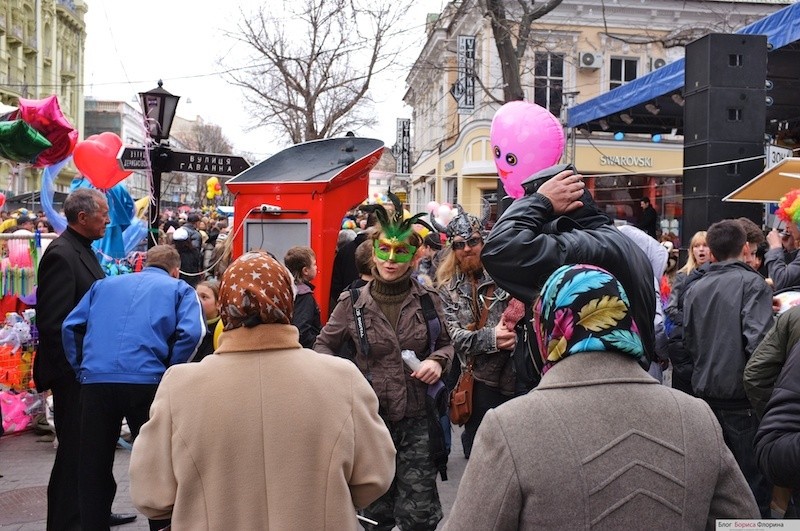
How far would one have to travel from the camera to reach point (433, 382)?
168 inches

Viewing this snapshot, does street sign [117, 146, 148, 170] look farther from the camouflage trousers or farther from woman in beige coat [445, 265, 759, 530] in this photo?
woman in beige coat [445, 265, 759, 530]

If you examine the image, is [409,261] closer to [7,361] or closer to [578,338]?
[578,338]

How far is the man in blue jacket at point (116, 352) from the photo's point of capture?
4383 millimetres

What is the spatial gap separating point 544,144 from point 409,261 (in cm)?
100

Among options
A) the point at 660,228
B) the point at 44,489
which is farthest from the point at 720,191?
the point at 660,228

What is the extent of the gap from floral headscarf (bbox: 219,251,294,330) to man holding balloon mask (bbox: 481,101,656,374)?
2.86ft

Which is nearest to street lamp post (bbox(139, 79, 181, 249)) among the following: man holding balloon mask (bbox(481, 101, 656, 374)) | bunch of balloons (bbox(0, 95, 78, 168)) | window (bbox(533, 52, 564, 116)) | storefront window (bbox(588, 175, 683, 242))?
bunch of balloons (bbox(0, 95, 78, 168))

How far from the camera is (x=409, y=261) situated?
447 centimetres

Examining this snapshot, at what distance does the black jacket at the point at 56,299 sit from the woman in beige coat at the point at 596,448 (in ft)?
12.0

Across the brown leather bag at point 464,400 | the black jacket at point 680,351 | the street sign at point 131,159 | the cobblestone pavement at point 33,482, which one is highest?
the street sign at point 131,159

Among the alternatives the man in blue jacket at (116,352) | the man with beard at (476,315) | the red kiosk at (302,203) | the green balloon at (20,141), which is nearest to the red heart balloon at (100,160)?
the red kiosk at (302,203)

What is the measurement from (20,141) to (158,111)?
3.91m

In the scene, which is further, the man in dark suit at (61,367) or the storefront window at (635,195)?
the storefront window at (635,195)

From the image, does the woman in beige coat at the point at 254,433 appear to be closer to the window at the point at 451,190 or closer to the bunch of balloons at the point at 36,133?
the bunch of balloons at the point at 36,133
